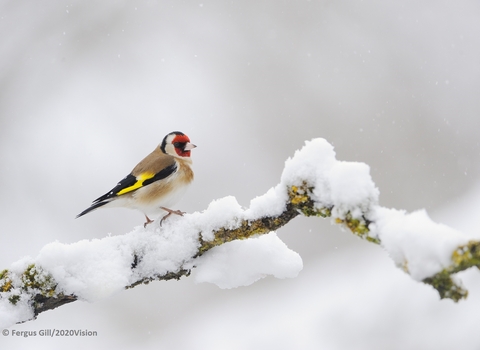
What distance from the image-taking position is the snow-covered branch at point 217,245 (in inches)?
55.8

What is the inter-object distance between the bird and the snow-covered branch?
728 mm

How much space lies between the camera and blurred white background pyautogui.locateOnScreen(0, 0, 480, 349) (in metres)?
6.31

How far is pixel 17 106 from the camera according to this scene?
700 centimetres

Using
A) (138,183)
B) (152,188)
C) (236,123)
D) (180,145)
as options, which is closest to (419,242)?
(152,188)

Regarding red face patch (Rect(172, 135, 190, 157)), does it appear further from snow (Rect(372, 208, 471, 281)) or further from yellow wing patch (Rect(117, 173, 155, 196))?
snow (Rect(372, 208, 471, 281))

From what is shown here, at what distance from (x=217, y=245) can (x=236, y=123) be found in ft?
20.0

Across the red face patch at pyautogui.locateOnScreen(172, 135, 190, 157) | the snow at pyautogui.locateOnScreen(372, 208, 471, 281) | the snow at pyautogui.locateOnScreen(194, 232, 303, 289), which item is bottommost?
the snow at pyautogui.locateOnScreen(372, 208, 471, 281)

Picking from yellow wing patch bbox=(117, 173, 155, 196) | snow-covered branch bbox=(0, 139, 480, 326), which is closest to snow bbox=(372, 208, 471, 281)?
snow-covered branch bbox=(0, 139, 480, 326)

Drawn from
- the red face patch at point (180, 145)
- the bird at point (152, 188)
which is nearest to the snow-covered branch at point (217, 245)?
the bird at point (152, 188)

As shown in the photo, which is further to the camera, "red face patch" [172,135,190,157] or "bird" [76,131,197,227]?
"red face patch" [172,135,190,157]

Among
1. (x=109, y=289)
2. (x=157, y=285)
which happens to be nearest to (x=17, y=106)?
(x=157, y=285)

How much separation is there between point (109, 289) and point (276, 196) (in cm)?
75

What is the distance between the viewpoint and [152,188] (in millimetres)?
2781

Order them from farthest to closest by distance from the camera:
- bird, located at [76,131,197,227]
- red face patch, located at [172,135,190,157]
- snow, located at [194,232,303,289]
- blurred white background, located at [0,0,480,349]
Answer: blurred white background, located at [0,0,480,349], red face patch, located at [172,135,190,157], bird, located at [76,131,197,227], snow, located at [194,232,303,289]
